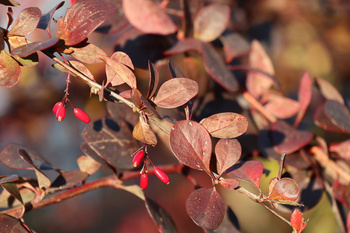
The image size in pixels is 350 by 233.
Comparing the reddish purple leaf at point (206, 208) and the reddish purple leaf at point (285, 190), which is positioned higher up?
the reddish purple leaf at point (285, 190)

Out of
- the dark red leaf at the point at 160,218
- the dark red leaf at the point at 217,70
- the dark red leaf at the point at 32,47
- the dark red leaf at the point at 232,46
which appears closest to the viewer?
the dark red leaf at the point at 32,47

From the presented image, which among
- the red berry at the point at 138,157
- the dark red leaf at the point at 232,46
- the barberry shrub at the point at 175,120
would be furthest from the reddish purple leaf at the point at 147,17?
the red berry at the point at 138,157

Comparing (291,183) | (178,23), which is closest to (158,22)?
(178,23)

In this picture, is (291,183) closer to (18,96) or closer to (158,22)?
(158,22)

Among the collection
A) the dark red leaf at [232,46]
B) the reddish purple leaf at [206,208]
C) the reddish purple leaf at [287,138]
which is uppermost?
the reddish purple leaf at [206,208]

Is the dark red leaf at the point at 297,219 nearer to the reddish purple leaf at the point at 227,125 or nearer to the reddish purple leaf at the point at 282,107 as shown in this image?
the reddish purple leaf at the point at 227,125
